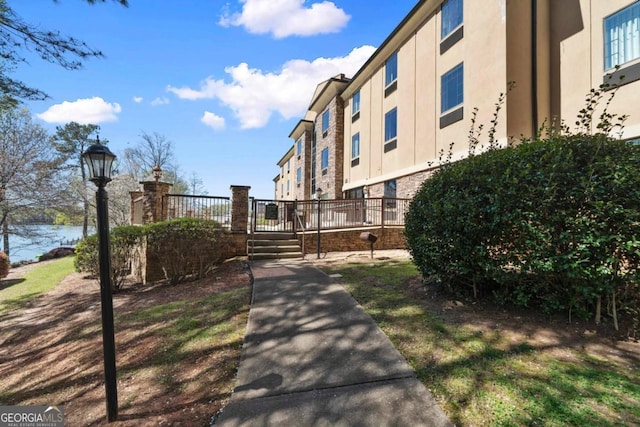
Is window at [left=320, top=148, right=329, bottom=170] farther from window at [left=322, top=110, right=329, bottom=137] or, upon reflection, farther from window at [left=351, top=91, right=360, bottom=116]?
window at [left=351, top=91, right=360, bottom=116]

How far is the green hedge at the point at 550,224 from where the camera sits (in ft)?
11.0

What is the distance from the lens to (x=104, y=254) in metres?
2.96

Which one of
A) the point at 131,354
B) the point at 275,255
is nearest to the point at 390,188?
the point at 275,255

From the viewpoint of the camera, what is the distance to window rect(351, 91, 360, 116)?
63.7ft

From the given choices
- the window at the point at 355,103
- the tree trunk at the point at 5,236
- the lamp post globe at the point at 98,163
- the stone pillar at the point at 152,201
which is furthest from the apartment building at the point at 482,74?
the tree trunk at the point at 5,236

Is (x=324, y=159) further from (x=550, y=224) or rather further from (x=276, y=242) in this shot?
(x=550, y=224)

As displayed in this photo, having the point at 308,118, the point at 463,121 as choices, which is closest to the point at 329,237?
the point at 463,121

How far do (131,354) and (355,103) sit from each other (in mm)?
19008

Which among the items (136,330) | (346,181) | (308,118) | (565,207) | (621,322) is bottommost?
(136,330)

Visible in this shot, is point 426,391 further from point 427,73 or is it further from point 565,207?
point 427,73

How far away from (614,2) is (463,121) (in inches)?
177

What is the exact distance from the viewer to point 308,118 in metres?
27.2

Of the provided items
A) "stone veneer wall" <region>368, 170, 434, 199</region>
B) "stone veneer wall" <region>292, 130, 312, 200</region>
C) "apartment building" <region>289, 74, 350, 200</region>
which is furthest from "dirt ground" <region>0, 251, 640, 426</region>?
"stone veneer wall" <region>292, 130, 312, 200</region>

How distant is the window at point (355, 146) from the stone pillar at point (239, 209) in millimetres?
10866
